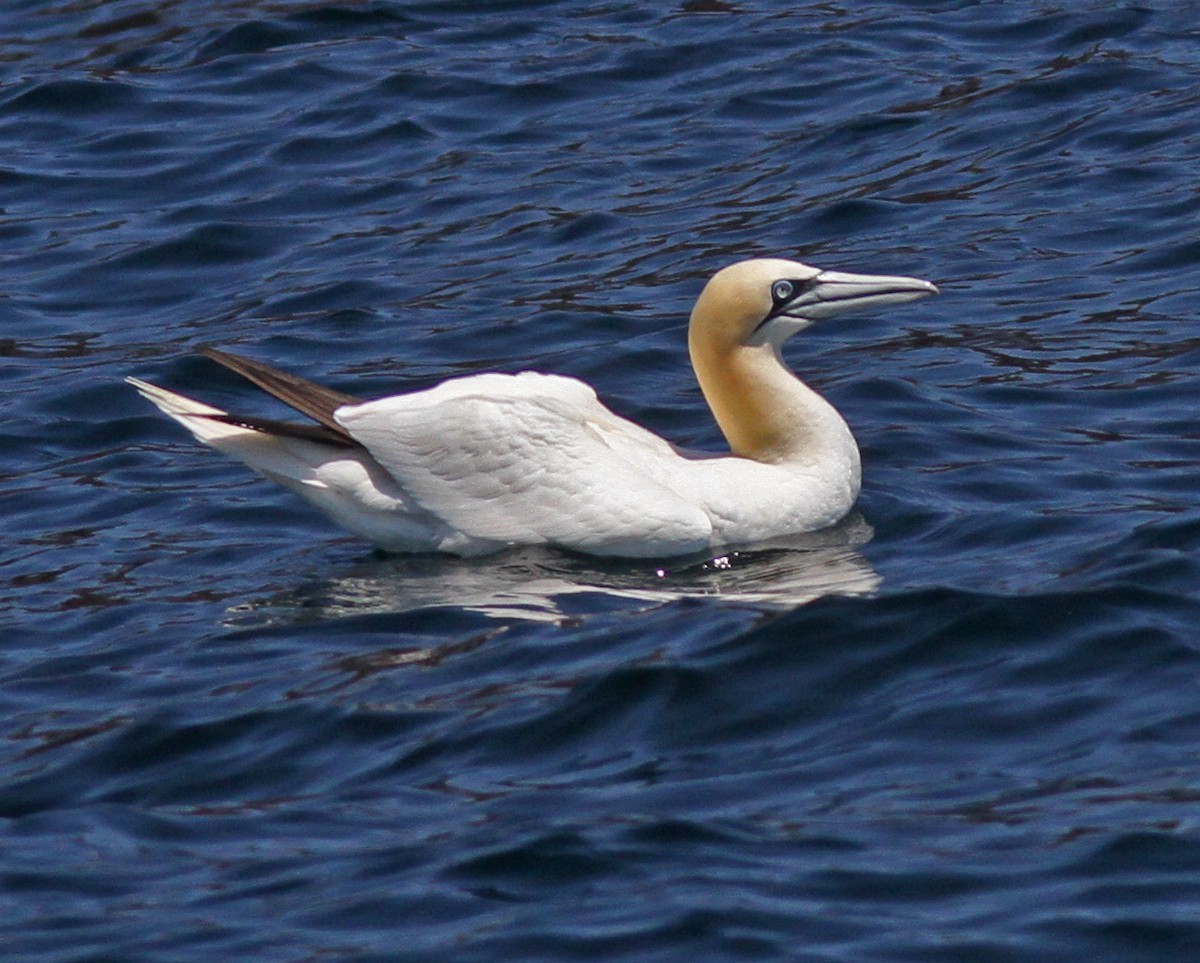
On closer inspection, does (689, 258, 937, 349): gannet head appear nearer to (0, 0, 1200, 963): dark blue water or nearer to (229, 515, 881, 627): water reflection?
(0, 0, 1200, 963): dark blue water

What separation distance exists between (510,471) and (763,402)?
1.20 m

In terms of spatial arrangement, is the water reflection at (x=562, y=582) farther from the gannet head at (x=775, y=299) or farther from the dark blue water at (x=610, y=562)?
the gannet head at (x=775, y=299)

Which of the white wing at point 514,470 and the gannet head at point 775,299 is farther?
the gannet head at point 775,299

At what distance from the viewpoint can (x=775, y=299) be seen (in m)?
10.3

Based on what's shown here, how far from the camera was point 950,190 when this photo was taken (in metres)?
14.1

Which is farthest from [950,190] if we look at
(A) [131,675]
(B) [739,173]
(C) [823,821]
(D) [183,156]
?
(C) [823,821]

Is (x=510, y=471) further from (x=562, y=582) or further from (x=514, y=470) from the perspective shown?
(x=562, y=582)

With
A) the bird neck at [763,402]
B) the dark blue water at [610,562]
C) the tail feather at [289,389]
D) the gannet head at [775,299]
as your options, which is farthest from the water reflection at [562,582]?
the gannet head at [775,299]

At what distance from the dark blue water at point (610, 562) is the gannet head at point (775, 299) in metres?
0.78

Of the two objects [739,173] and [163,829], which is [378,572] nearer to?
[163,829]

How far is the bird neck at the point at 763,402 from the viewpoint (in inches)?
403

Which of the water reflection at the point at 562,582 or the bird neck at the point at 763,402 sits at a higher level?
the bird neck at the point at 763,402

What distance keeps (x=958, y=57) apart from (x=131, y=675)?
28.8 feet

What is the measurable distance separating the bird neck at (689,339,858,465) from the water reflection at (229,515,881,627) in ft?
1.46
